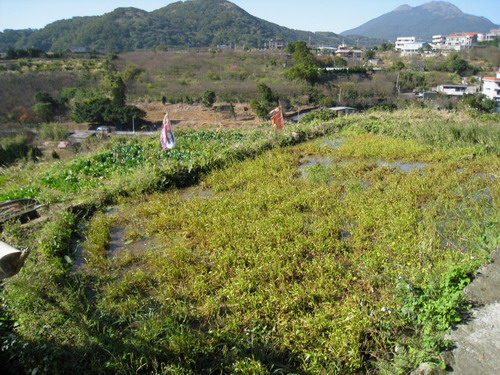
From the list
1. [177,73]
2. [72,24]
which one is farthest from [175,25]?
→ [177,73]

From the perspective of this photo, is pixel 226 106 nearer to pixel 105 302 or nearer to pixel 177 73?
pixel 177 73

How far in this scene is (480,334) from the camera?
2.25 meters

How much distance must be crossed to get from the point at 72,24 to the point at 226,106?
7936cm

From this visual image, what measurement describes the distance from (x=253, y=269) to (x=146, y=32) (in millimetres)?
94614

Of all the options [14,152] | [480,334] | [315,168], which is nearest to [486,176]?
[315,168]

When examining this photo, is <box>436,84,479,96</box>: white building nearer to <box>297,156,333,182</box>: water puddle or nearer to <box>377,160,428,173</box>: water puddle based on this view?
<box>377,160,428,173</box>: water puddle

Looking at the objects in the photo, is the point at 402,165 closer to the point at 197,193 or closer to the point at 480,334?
the point at 197,193

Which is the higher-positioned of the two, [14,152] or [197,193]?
[197,193]

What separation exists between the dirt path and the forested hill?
74323mm

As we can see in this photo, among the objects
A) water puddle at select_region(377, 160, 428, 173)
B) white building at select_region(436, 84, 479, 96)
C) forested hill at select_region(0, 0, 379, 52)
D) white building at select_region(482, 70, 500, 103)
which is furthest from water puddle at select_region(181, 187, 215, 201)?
forested hill at select_region(0, 0, 379, 52)

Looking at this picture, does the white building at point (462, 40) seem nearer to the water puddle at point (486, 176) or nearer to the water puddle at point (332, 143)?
the water puddle at point (332, 143)

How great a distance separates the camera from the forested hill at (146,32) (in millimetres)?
77062

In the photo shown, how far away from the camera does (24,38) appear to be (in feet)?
264

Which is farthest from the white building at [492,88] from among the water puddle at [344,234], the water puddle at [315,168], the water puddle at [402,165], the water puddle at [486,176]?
the water puddle at [344,234]
